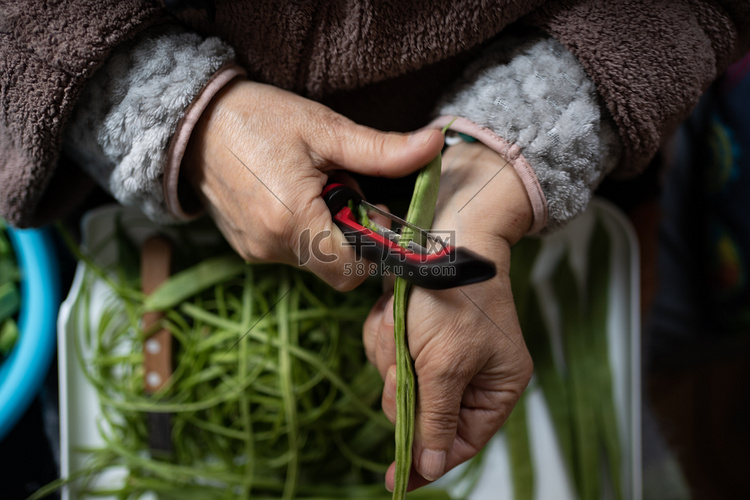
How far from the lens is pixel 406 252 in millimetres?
312

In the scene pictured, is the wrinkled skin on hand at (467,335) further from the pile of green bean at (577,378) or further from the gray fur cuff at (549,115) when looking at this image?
the pile of green bean at (577,378)

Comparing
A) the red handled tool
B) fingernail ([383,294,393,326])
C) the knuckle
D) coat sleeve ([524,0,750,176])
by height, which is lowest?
Result: the knuckle

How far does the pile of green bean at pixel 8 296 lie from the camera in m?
0.61

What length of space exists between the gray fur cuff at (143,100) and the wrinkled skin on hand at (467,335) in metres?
0.21

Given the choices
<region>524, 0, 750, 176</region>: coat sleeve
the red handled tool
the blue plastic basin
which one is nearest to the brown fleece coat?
<region>524, 0, 750, 176</region>: coat sleeve

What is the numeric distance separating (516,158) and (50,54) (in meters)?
0.37

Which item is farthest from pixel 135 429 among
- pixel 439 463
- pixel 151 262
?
pixel 439 463

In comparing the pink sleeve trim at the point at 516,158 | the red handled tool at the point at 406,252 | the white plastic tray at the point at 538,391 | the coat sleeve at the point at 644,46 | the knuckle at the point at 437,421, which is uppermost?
the coat sleeve at the point at 644,46

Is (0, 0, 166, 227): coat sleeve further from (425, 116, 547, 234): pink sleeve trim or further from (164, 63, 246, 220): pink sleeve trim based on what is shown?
(425, 116, 547, 234): pink sleeve trim

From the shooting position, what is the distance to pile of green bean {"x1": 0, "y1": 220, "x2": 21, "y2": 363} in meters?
0.61

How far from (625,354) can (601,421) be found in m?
0.09

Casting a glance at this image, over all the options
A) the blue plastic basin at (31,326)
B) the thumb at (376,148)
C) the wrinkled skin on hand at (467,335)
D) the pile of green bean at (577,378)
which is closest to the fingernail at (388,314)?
the wrinkled skin on hand at (467,335)

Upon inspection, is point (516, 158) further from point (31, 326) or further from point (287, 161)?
point (31, 326)

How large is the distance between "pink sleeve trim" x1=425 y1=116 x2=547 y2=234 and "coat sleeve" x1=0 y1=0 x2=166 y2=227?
0.87 ft
